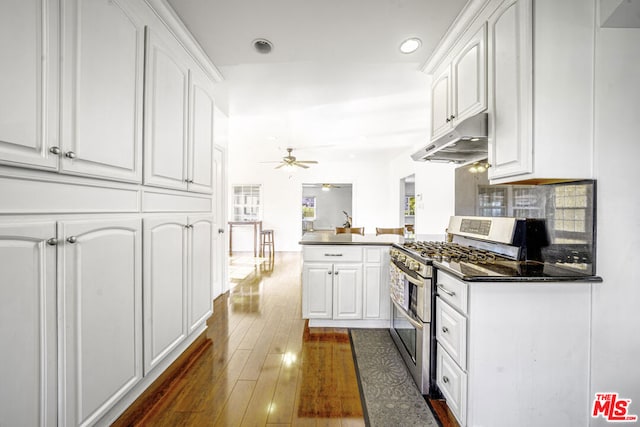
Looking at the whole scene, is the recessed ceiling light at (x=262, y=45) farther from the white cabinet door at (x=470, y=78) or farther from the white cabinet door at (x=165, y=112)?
the white cabinet door at (x=470, y=78)

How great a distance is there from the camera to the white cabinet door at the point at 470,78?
5.26 feet

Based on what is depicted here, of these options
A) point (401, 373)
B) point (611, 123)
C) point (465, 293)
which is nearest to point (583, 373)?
point (465, 293)

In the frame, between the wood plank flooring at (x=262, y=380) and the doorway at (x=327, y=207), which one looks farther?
the doorway at (x=327, y=207)

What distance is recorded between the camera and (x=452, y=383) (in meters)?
1.42

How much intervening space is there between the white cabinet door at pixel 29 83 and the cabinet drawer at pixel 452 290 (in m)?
1.81

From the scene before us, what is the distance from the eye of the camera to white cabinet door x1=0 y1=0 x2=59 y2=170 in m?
0.87

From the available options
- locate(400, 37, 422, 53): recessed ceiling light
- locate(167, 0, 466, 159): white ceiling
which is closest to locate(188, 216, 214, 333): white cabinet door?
locate(167, 0, 466, 159): white ceiling

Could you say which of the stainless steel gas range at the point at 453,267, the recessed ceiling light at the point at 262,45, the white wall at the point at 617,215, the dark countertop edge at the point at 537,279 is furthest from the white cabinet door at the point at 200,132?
→ the white wall at the point at 617,215

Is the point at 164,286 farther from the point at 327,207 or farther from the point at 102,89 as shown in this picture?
the point at 327,207

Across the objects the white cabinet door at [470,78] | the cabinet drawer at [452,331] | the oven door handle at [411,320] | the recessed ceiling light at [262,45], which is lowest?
the oven door handle at [411,320]

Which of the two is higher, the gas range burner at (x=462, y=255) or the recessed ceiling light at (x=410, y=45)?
the recessed ceiling light at (x=410, y=45)

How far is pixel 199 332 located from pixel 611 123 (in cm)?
295

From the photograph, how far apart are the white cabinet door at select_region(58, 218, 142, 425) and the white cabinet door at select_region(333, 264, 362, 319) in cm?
151

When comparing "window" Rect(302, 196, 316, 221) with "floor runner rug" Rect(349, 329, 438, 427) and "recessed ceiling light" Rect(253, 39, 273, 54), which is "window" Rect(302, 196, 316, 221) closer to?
"floor runner rug" Rect(349, 329, 438, 427)
